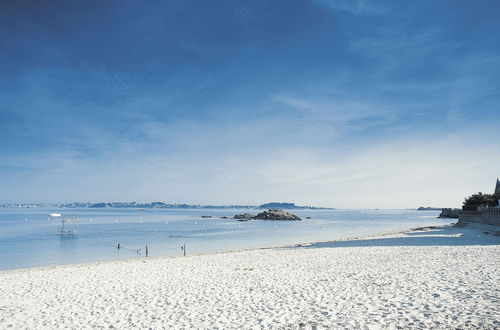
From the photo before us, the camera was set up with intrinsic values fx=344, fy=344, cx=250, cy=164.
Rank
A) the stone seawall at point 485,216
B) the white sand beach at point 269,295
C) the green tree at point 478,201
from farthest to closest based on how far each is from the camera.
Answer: the green tree at point 478,201 → the stone seawall at point 485,216 → the white sand beach at point 269,295

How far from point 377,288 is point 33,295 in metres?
13.3

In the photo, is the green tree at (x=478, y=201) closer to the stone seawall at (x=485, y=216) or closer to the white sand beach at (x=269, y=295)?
the stone seawall at (x=485, y=216)

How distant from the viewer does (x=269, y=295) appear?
12.1 metres

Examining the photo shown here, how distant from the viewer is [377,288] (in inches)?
488

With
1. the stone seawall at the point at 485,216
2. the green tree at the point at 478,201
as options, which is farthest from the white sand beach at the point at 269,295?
the green tree at the point at 478,201

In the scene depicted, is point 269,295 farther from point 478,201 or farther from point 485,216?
point 478,201

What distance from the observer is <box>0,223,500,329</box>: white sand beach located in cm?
921

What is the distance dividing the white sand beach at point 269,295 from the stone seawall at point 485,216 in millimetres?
26123

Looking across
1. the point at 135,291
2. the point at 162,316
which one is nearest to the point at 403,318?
the point at 162,316

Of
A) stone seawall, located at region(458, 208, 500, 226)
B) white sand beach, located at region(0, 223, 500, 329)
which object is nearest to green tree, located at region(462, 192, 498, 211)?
stone seawall, located at region(458, 208, 500, 226)

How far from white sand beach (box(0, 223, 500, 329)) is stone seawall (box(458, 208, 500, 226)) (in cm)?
2612

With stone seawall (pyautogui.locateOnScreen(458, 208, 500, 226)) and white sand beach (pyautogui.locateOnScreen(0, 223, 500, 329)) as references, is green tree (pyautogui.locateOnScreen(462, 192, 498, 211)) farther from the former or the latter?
white sand beach (pyautogui.locateOnScreen(0, 223, 500, 329))

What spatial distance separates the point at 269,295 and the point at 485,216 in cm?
4351

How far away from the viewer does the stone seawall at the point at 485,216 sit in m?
40.6
